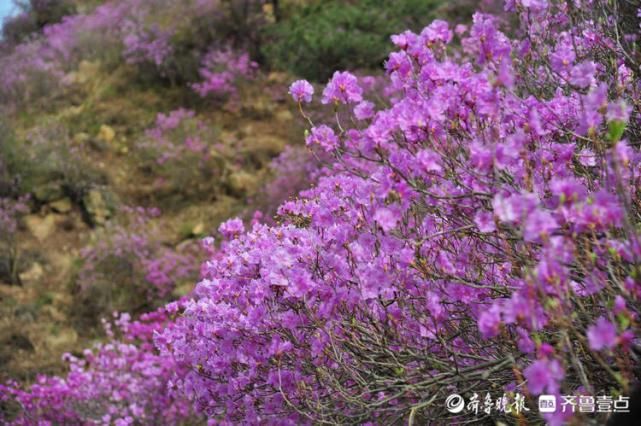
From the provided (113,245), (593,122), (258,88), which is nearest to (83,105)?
(258,88)

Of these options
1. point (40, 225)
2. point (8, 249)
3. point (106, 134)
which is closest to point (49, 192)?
point (40, 225)

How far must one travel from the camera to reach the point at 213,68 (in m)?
10.7

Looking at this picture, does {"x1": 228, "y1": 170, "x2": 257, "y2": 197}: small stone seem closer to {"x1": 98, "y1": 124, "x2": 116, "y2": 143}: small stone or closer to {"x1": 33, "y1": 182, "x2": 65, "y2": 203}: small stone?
{"x1": 33, "y1": 182, "x2": 65, "y2": 203}: small stone

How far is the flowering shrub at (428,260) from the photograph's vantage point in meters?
1.68

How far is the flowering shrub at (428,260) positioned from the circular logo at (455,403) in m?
0.04

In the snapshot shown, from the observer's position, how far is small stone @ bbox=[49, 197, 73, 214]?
883 centimetres

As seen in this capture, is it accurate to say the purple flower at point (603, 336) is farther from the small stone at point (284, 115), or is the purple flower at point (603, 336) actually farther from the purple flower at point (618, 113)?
the small stone at point (284, 115)

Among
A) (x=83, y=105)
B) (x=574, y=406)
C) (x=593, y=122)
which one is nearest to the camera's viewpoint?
(x=574, y=406)

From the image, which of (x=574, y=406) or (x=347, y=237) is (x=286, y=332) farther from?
(x=574, y=406)

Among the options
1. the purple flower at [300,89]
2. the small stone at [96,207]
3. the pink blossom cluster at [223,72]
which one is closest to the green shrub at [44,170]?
the small stone at [96,207]

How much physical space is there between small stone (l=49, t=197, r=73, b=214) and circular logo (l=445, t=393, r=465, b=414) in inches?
323

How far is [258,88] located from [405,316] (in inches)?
357

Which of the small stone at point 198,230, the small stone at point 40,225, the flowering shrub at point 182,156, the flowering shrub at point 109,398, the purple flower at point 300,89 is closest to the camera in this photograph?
the purple flower at point 300,89

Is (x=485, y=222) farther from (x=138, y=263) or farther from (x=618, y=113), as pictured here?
(x=138, y=263)
